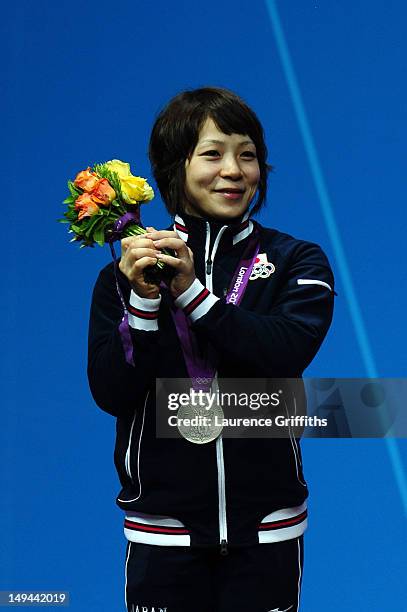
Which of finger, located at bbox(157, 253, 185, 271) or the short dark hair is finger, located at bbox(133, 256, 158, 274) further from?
the short dark hair

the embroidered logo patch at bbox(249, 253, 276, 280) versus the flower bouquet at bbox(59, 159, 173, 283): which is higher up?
the flower bouquet at bbox(59, 159, 173, 283)

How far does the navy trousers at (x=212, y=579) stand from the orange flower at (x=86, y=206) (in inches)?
20.2

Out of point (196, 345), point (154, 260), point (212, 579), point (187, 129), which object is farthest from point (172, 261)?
point (212, 579)

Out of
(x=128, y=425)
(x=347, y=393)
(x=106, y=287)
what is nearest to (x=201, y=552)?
(x=128, y=425)

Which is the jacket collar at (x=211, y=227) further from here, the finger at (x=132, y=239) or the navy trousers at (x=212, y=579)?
the navy trousers at (x=212, y=579)

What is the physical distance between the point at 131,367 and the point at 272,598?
397 millimetres

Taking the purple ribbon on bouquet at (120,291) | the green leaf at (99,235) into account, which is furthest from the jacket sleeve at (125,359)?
the green leaf at (99,235)

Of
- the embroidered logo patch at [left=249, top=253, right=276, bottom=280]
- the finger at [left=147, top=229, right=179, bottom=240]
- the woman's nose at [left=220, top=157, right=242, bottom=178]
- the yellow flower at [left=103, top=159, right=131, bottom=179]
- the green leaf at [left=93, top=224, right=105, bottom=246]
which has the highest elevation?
the yellow flower at [left=103, top=159, right=131, bottom=179]

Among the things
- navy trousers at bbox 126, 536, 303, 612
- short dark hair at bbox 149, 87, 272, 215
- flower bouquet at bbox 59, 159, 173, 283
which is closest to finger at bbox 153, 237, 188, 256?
flower bouquet at bbox 59, 159, 173, 283

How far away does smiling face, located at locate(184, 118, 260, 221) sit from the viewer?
5.13ft

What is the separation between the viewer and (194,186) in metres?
1.59

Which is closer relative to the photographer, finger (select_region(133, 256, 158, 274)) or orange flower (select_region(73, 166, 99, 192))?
finger (select_region(133, 256, 158, 274))

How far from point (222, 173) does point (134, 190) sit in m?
0.14

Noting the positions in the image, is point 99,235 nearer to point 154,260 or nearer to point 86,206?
point 86,206
